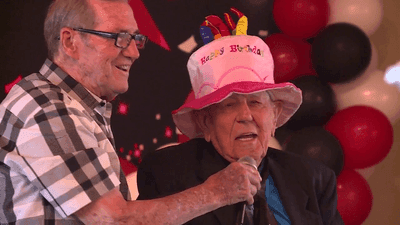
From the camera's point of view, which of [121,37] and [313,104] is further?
[313,104]

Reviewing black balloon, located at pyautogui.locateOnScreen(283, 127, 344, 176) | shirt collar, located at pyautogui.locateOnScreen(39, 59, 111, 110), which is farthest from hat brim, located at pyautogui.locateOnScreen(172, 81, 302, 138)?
black balloon, located at pyautogui.locateOnScreen(283, 127, 344, 176)

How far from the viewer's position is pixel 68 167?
97 cm

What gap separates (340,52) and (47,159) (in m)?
2.24

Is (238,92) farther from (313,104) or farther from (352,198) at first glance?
(352,198)

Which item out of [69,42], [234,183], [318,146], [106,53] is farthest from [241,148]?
[318,146]

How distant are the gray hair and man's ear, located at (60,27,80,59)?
18 mm

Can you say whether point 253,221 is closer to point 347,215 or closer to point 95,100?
point 95,100

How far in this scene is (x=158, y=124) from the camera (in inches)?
113

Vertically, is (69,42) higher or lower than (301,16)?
higher

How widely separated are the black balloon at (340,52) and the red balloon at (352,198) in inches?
28.1

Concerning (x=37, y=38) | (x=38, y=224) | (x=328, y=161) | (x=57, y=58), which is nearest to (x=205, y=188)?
(x=38, y=224)

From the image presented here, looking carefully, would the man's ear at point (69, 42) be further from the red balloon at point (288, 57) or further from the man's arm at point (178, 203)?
the red balloon at point (288, 57)

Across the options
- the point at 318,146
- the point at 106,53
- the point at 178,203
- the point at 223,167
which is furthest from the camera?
the point at 318,146

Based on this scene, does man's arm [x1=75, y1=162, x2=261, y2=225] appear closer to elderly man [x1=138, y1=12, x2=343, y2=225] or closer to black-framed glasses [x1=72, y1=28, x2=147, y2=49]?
elderly man [x1=138, y1=12, x2=343, y2=225]
